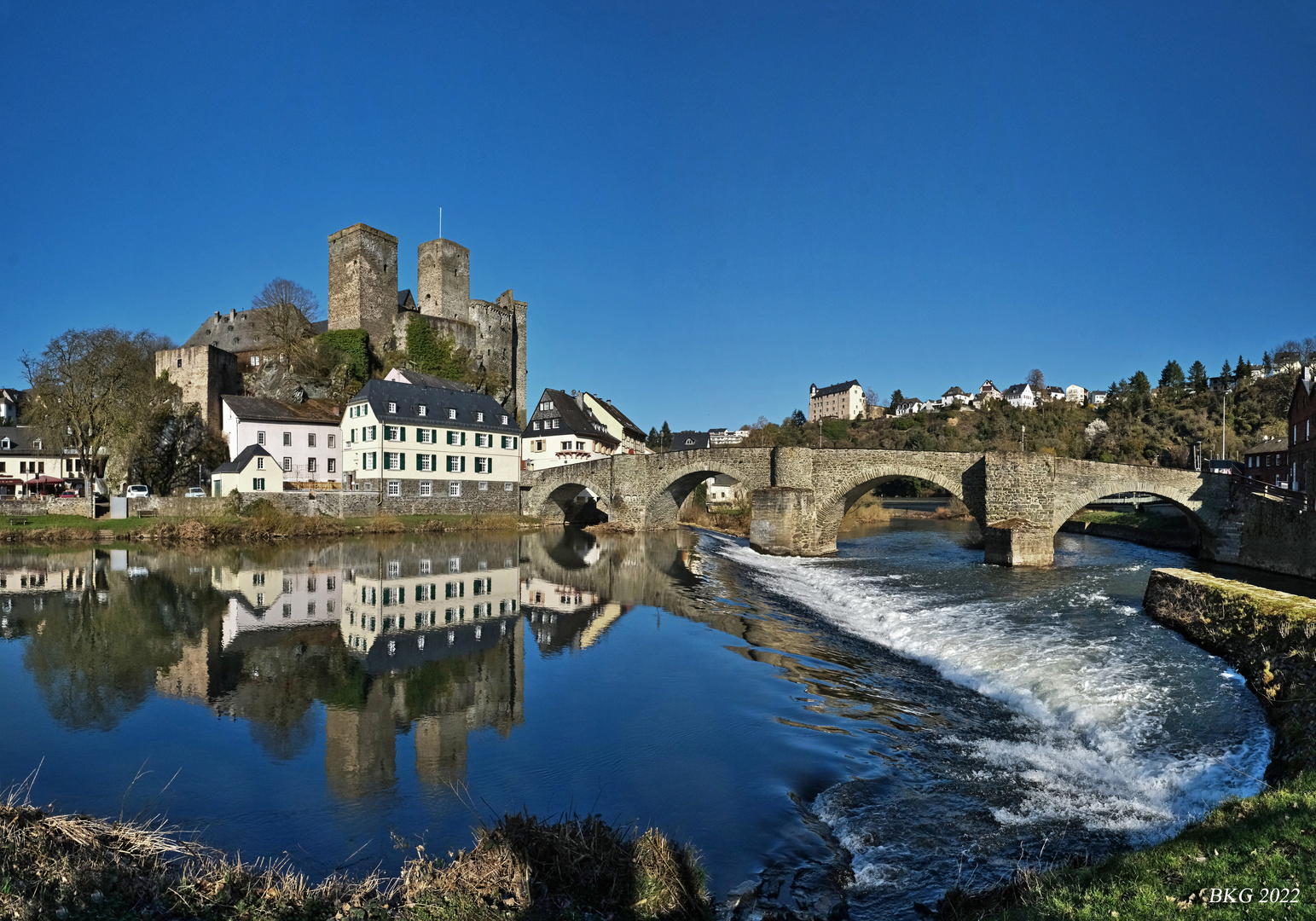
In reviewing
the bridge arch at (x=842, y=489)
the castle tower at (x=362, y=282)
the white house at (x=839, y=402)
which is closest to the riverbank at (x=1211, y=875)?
the bridge arch at (x=842, y=489)

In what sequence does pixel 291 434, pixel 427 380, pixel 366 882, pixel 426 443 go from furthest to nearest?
pixel 427 380, pixel 426 443, pixel 291 434, pixel 366 882

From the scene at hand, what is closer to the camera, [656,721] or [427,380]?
[656,721]

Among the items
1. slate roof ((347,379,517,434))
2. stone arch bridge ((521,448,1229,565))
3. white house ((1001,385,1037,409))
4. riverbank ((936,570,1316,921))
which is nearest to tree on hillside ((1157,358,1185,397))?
white house ((1001,385,1037,409))

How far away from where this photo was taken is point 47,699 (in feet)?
32.7

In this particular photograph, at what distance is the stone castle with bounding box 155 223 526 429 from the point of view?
1743 inches

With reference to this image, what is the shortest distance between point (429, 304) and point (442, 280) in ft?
6.57

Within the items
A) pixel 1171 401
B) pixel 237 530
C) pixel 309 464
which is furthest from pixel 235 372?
pixel 1171 401

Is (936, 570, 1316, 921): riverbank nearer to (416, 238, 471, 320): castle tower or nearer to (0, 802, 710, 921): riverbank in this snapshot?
(0, 802, 710, 921): riverbank

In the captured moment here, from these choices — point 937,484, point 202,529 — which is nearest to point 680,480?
point 937,484

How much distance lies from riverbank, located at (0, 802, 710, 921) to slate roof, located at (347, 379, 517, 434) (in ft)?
119

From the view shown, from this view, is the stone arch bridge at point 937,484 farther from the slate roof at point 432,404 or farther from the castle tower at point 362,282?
the castle tower at point 362,282

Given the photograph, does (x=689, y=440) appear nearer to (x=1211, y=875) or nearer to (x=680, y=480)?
(x=680, y=480)

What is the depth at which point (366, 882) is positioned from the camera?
4500mm

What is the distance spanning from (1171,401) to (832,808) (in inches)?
3218
